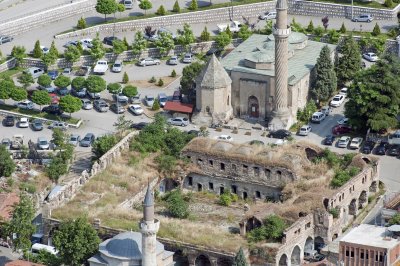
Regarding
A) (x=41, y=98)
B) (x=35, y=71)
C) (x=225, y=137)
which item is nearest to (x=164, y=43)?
(x=35, y=71)

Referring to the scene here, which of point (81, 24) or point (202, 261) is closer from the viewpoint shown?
point (202, 261)

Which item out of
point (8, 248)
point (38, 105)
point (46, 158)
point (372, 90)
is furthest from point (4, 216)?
point (372, 90)

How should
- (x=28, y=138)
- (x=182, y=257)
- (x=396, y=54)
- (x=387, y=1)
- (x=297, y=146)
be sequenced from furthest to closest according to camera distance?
(x=387, y=1) → (x=396, y=54) → (x=28, y=138) → (x=297, y=146) → (x=182, y=257)

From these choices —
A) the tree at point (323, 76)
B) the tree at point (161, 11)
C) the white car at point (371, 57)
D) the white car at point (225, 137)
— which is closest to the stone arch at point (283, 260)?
the white car at point (225, 137)

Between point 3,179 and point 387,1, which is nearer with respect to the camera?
point 3,179

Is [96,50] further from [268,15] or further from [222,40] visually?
[268,15]

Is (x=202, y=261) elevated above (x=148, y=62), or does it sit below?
below

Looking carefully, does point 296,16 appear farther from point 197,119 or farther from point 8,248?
point 8,248

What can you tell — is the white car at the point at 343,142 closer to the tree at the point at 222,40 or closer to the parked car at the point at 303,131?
the parked car at the point at 303,131
